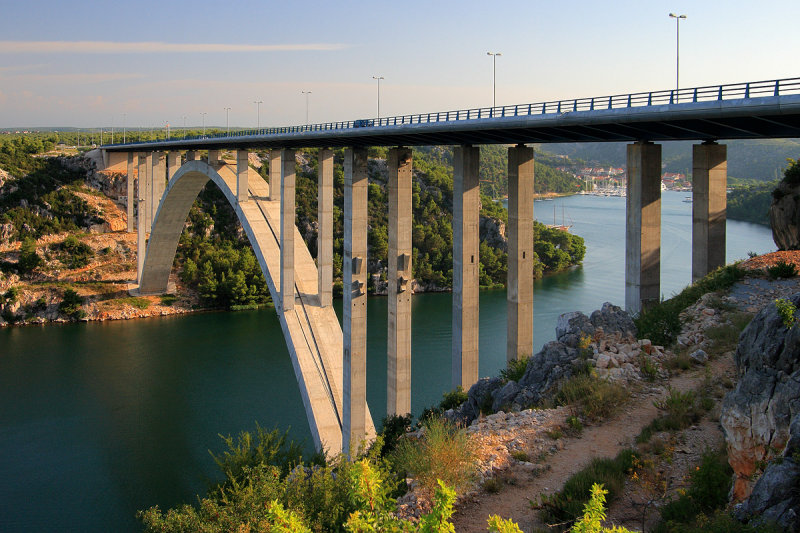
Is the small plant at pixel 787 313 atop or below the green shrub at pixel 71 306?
atop

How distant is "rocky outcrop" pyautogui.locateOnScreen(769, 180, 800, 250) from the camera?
649 inches

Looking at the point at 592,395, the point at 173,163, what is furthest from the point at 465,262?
the point at 173,163

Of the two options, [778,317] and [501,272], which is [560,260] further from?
[778,317]

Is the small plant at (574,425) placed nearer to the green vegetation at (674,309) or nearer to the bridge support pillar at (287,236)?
the green vegetation at (674,309)

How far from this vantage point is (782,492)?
5965 mm

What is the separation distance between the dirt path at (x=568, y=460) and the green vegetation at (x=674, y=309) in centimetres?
131

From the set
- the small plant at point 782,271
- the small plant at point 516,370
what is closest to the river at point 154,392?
the small plant at point 516,370

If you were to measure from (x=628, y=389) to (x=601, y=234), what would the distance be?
203 feet

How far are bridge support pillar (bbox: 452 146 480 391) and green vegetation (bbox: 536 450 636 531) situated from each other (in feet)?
25.9

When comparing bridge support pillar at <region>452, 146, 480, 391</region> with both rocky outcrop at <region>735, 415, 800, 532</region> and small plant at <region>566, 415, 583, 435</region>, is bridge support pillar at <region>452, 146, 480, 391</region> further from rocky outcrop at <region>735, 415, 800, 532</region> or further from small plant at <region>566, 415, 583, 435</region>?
rocky outcrop at <region>735, 415, 800, 532</region>

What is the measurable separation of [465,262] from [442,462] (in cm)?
776

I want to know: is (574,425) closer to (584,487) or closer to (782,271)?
(584,487)

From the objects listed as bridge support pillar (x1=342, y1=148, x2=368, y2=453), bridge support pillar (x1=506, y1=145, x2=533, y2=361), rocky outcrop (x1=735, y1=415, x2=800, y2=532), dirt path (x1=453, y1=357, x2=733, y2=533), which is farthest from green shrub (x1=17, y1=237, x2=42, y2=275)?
rocky outcrop (x1=735, y1=415, x2=800, y2=532)

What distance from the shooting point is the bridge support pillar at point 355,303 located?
19750mm
